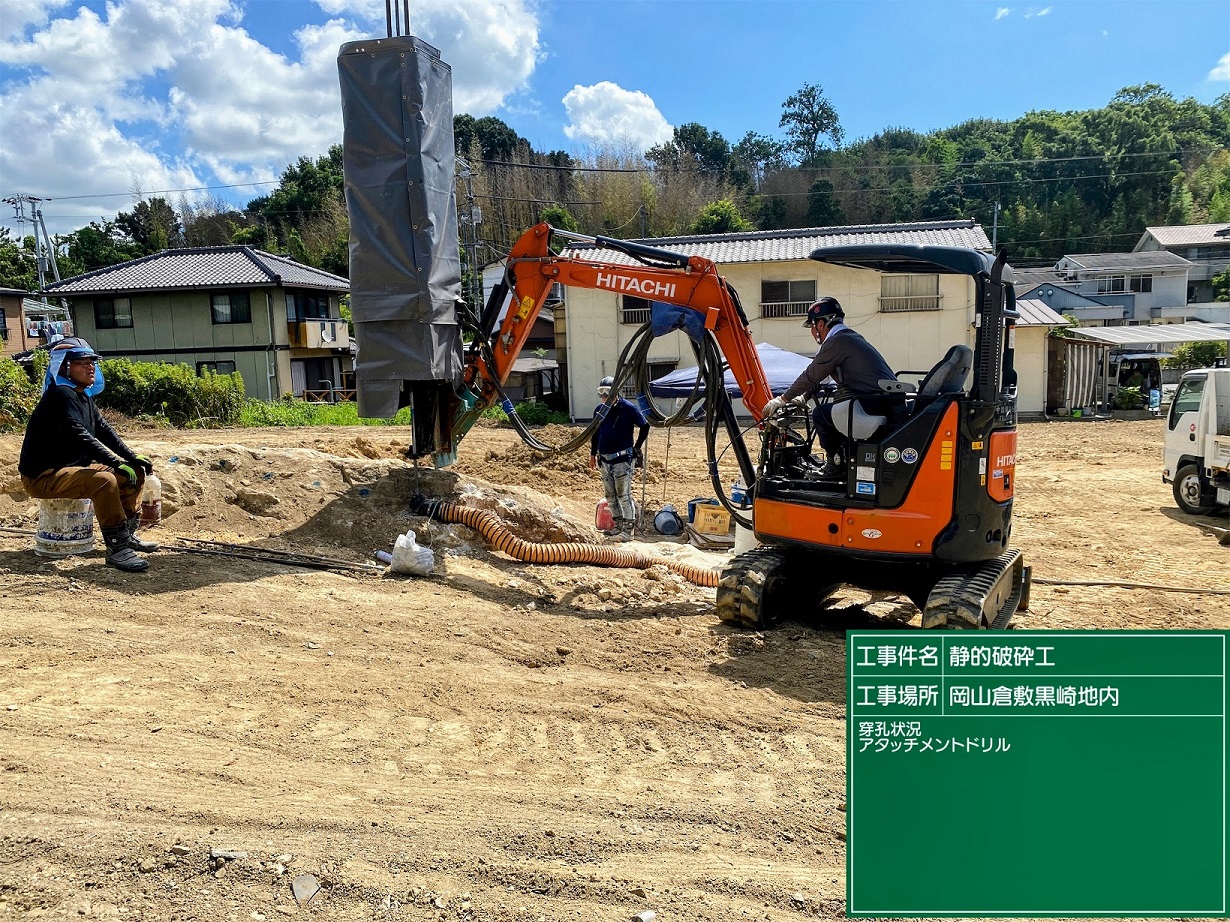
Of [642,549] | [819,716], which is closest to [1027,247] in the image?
[642,549]

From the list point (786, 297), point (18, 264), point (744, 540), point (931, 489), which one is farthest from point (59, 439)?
point (18, 264)

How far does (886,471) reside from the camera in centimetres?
598

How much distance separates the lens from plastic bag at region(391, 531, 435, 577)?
7.43 m

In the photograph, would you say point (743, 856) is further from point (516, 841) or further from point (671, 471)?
point (671, 471)

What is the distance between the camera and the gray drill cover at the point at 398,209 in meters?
7.57

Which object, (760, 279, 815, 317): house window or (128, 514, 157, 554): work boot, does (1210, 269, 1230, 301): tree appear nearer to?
(760, 279, 815, 317): house window

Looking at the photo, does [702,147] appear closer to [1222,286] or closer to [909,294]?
[1222,286]

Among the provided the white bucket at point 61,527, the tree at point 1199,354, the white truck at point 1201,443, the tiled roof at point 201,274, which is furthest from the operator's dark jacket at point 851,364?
the tree at point 1199,354

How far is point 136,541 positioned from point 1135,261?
49.2 metres

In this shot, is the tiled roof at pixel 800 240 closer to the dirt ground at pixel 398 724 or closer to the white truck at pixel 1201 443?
the white truck at pixel 1201 443

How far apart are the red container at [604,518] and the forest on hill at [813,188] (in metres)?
29.8

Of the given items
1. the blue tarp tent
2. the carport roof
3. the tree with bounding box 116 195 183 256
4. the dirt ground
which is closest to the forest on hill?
the tree with bounding box 116 195 183 256

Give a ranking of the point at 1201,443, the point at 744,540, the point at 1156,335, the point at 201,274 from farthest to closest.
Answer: the point at 201,274 < the point at 1156,335 < the point at 1201,443 < the point at 744,540

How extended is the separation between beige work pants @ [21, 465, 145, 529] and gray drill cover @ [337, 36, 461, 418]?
201 cm
